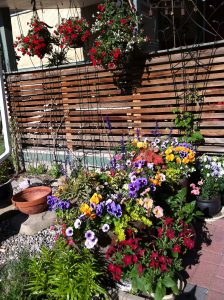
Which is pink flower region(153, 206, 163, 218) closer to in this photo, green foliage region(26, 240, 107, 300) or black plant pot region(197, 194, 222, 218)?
green foliage region(26, 240, 107, 300)

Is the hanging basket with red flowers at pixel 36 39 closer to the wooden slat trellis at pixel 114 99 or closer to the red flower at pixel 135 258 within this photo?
the wooden slat trellis at pixel 114 99

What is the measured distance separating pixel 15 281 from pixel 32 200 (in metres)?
1.89

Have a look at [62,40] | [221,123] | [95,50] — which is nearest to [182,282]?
[221,123]

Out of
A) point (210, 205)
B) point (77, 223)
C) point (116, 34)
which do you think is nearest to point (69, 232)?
point (77, 223)

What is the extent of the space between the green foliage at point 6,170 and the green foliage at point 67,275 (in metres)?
3.25

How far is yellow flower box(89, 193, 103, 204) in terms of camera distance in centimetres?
271

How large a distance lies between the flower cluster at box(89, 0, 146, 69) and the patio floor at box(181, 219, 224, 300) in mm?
2586

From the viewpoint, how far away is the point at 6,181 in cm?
574

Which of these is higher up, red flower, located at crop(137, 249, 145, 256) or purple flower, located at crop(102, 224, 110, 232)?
purple flower, located at crop(102, 224, 110, 232)

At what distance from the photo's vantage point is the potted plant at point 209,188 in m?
3.92

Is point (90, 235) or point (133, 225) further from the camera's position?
point (133, 225)

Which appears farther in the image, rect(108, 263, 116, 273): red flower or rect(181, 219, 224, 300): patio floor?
rect(181, 219, 224, 300): patio floor

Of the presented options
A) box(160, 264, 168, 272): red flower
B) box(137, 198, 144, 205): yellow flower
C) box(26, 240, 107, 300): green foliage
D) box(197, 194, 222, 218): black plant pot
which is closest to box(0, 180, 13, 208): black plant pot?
box(26, 240, 107, 300): green foliage

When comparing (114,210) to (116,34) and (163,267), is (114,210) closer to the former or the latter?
(163,267)
